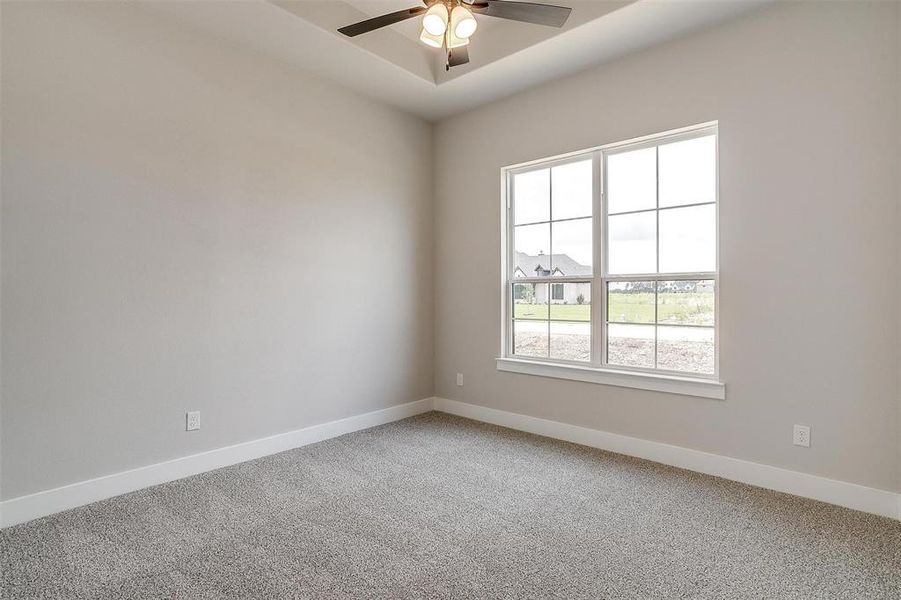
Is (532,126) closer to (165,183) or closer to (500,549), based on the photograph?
(165,183)

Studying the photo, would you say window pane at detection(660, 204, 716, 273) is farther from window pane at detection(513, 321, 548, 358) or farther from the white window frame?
window pane at detection(513, 321, 548, 358)

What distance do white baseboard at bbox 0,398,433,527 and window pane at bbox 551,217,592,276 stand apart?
205cm

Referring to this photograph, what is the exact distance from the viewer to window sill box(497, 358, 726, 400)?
9.87ft

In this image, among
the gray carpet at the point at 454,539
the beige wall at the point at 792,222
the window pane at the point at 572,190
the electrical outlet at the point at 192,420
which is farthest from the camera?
the window pane at the point at 572,190

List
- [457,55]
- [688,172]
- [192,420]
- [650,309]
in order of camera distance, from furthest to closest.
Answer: [650,309] → [688,172] → [192,420] → [457,55]

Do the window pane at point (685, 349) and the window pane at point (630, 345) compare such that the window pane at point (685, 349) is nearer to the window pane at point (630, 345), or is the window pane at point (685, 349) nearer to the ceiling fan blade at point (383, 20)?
the window pane at point (630, 345)

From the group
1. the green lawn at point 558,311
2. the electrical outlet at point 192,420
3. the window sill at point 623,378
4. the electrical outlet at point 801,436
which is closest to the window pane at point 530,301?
the green lawn at point 558,311

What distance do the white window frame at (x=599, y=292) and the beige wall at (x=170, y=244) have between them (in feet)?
3.70

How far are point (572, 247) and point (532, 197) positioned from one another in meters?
0.61

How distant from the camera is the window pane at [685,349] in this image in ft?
10.1

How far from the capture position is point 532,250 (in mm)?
4047

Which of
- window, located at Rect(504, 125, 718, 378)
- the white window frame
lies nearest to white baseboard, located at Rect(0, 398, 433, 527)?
the white window frame

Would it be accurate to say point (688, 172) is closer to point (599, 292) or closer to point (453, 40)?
point (599, 292)

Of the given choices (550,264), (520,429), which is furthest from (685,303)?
(520,429)
